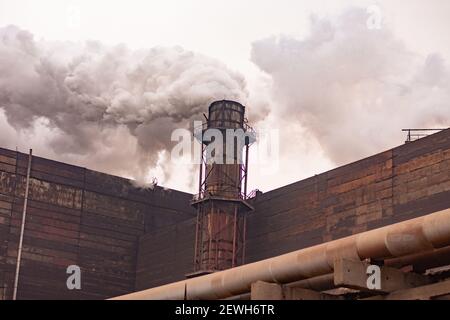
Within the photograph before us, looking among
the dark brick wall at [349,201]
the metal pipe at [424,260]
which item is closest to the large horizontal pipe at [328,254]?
the metal pipe at [424,260]

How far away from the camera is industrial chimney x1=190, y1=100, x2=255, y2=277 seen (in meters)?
37.5

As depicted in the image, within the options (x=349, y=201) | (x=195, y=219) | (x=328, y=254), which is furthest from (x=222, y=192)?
(x=328, y=254)

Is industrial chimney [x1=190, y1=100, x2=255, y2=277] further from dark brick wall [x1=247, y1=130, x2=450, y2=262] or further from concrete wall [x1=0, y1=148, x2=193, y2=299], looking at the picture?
concrete wall [x1=0, y1=148, x2=193, y2=299]

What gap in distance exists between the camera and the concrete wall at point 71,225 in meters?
41.4

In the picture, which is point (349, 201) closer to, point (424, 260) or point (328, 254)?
point (328, 254)

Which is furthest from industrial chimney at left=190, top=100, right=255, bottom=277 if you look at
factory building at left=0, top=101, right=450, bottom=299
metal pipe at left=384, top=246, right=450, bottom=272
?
metal pipe at left=384, top=246, right=450, bottom=272

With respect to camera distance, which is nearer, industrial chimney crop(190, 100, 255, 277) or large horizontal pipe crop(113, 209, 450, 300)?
large horizontal pipe crop(113, 209, 450, 300)

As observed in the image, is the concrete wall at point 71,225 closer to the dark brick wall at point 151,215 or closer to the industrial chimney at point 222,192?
the dark brick wall at point 151,215

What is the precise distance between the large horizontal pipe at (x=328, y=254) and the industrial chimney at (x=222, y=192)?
58.2ft

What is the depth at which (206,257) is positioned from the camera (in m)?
37.6

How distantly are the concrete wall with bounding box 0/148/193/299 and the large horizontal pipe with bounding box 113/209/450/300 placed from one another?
23.4 meters

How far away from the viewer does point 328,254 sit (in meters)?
15.9
